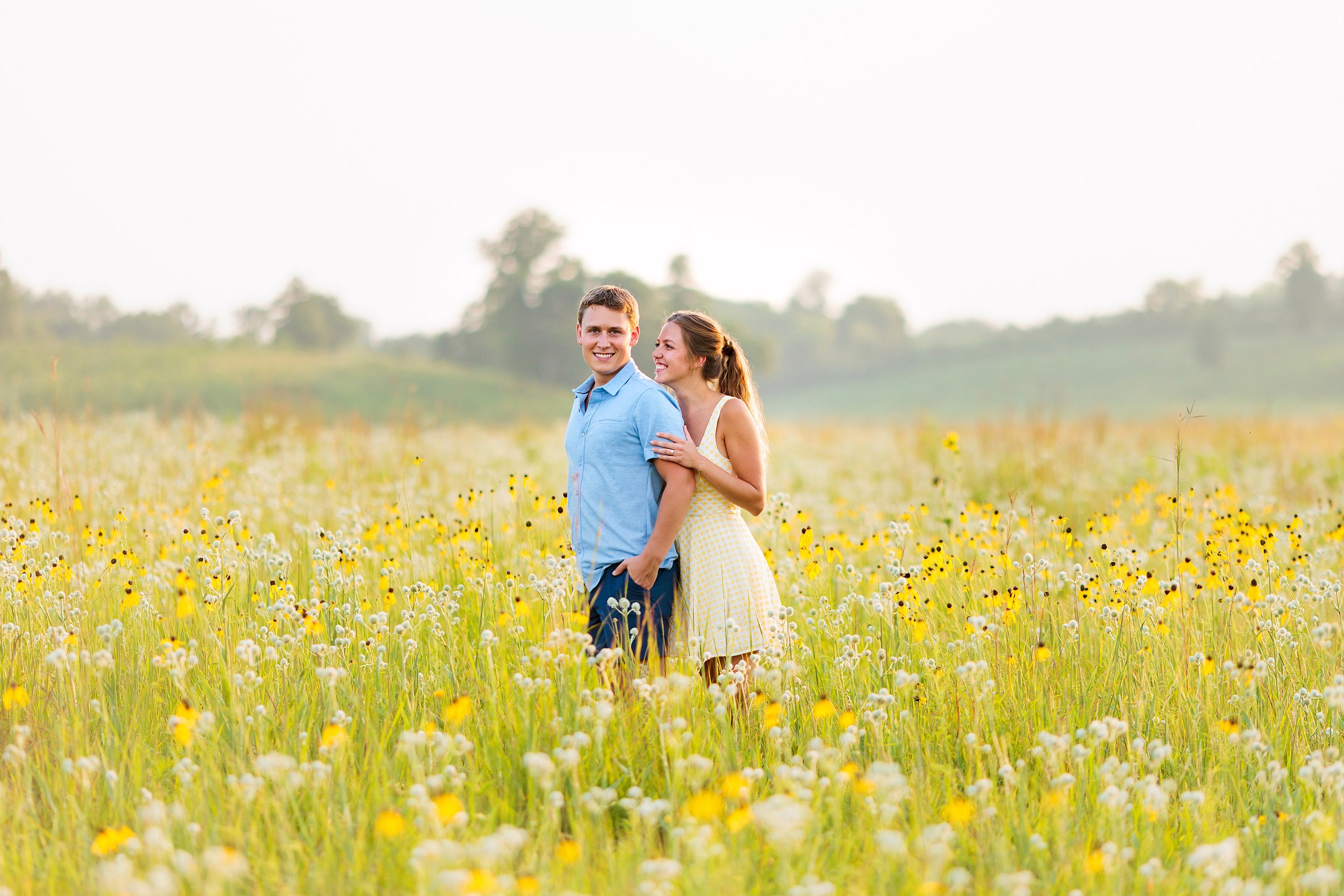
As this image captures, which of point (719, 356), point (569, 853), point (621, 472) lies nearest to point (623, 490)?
point (621, 472)

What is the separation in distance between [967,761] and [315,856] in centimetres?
213

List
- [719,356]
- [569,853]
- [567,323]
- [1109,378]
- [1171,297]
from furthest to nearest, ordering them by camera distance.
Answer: [1171,297], [1109,378], [567,323], [719,356], [569,853]

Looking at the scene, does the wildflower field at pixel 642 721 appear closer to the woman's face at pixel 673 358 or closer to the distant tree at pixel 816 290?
the woman's face at pixel 673 358

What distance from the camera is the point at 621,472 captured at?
157 inches

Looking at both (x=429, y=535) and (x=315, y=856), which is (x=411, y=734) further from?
(x=429, y=535)

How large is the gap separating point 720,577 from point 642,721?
854 millimetres

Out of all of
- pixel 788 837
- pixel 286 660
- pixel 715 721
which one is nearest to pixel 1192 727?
pixel 715 721

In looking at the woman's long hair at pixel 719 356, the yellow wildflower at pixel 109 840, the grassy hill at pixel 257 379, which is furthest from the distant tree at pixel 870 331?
the yellow wildflower at pixel 109 840

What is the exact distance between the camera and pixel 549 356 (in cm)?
5875

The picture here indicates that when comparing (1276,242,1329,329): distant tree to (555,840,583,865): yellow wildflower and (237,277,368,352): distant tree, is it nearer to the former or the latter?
(237,277,368,352): distant tree

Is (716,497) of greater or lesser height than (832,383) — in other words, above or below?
below

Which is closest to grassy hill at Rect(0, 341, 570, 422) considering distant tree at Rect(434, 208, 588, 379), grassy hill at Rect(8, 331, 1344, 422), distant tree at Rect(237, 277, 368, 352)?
grassy hill at Rect(8, 331, 1344, 422)

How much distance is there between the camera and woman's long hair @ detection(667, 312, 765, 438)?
13.6 ft

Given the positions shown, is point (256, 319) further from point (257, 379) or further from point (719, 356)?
point (719, 356)
